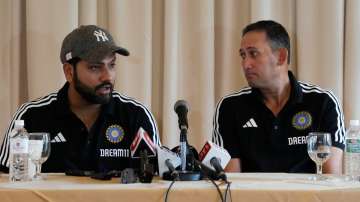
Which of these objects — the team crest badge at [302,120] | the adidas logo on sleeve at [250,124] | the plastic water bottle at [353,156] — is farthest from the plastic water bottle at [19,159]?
the team crest badge at [302,120]

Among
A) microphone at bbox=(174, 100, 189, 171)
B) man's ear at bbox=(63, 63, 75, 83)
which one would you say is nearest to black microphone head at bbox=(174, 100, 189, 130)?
microphone at bbox=(174, 100, 189, 171)

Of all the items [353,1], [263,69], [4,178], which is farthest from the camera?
[353,1]

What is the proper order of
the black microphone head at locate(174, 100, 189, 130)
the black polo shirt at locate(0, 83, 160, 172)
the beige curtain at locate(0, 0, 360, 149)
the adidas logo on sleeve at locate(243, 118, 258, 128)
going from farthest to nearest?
the beige curtain at locate(0, 0, 360, 149), the adidas logo on sleeve at locate(243, 118, 258, 128), the black polo shirt at locate(0, 83, 160, 172), the black microphone head at locate(174, 100, 189, 130)

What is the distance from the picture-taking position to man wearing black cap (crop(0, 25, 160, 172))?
249cm

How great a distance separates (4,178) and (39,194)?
414 millimetres

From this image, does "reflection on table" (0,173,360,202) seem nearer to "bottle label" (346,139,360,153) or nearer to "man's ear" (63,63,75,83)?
"bottle label" (346,139,360,153)

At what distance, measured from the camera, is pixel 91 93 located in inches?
101

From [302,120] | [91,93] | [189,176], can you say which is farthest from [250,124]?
[189,176]

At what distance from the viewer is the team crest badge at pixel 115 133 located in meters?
2.56

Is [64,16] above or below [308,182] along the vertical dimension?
above

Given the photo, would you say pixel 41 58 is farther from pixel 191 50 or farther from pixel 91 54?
pixel 191 50

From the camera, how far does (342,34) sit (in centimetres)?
298

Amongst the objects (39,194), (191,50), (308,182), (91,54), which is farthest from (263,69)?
(39,194)

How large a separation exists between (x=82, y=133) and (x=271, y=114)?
3.13 ft
